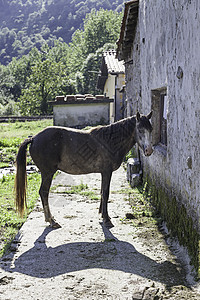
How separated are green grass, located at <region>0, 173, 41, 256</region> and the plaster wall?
269 cm

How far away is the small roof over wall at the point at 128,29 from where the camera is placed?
8.49 meters

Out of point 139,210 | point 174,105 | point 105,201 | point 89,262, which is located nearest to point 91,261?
point 89,262

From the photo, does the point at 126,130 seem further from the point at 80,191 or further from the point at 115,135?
the point at 80,191

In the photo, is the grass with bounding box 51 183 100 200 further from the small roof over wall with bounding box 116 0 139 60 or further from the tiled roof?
the tiled roof

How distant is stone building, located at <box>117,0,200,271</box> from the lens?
4.27 m

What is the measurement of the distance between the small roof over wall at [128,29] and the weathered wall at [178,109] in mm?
1158

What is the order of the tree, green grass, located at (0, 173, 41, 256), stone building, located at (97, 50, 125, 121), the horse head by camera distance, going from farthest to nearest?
the tree < stone building, located at (97, 50, 125, 121) < green grass, located at (0, 173, 41, 256) < the horse head

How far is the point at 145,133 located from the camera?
5457 millimetres

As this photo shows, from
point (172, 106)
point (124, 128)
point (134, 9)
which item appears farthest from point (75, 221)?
point (134, 9)

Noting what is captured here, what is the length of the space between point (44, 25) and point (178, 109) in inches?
6548

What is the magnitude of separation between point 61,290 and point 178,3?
4.17 metres

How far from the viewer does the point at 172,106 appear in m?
5.42

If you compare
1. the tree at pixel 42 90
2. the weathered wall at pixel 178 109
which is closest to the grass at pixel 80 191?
the weathered wall at pixel 178 109

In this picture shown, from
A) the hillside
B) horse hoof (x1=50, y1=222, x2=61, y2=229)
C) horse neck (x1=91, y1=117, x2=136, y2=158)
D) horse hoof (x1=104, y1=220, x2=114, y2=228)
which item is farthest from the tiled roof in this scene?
the hillside
